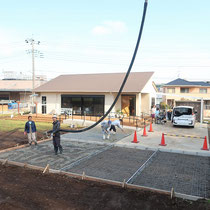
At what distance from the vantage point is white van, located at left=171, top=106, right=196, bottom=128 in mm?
18928

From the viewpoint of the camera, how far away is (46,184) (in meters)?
6.63

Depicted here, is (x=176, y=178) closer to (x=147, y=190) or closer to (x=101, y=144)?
(x=147, y=190)

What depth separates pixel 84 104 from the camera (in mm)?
25203

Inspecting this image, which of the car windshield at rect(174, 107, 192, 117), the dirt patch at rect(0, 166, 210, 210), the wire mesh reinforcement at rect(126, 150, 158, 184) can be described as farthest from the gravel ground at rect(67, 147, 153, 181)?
the car windshield at rect(174, 107, 192, 117)

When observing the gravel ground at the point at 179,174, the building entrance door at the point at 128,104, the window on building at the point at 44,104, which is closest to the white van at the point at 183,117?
the building entrance door at the point at 128,104

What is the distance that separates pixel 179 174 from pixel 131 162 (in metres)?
2.03

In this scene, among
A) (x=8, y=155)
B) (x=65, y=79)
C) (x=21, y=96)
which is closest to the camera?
(x=8, y=155)

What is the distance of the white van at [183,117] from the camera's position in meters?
18.9

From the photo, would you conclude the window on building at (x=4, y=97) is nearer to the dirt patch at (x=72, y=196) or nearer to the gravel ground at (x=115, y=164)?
the gravel ground at (x=115, y=164)

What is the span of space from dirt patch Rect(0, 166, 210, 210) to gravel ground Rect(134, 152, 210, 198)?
29.3 inches

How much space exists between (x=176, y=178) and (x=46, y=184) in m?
4.10

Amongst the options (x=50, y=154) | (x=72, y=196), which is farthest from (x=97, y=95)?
(x=72, y=196)

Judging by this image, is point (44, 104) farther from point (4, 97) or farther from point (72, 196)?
→ point (72, 196)

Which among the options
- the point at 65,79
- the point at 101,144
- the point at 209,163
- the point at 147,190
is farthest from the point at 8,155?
the point at 65,79
